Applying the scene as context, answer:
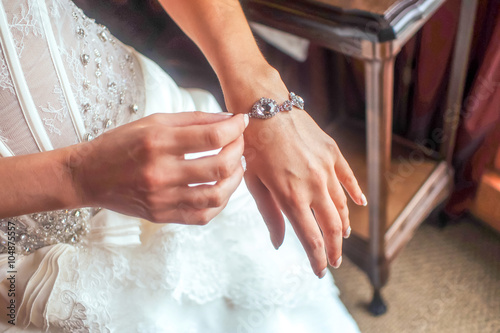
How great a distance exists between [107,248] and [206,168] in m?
0.21

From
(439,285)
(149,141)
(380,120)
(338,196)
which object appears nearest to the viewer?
(149,141)

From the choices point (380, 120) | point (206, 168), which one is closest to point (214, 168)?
point (206, 168)

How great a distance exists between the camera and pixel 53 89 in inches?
18.2

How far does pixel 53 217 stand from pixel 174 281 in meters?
0.16

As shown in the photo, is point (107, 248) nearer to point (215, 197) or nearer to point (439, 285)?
point (215, 197)

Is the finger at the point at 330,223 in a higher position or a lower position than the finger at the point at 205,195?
lower

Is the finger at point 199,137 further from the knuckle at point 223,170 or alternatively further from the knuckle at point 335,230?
the knuckle at point 335,230

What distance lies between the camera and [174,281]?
50cm

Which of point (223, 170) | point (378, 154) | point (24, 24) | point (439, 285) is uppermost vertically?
point (24, 24)

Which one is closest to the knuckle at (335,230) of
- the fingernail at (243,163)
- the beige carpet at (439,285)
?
the fingernail at (243,163)

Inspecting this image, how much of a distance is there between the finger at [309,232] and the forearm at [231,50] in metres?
0.13

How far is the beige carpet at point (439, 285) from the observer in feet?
3.02

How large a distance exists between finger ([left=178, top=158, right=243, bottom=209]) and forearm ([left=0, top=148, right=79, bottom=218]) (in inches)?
3.9

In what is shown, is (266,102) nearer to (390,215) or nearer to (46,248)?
(46,248)
